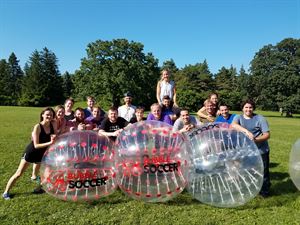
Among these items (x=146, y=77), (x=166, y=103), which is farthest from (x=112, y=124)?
(x=146, y=77)

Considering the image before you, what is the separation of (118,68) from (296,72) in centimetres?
2798

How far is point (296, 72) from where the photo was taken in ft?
153

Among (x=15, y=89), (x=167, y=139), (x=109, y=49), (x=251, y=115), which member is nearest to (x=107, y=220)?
(x=167, y=139)

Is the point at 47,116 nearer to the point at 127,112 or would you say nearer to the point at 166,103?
the point at 127,112

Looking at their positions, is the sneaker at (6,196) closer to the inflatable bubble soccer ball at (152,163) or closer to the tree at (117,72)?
the inflatable bubble soccer ball at (152,163)

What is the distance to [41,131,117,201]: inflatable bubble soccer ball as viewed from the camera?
15.0 ft

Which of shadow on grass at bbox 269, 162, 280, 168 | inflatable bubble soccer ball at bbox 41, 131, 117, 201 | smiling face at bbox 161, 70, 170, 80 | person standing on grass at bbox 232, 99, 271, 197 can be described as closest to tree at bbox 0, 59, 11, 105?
smiling face at bbox 161, 70, 170, 80

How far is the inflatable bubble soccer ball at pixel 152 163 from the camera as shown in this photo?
4.44 m

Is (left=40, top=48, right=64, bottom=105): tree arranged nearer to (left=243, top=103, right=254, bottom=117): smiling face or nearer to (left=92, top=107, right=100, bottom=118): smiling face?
(left=92, top=107, right=100, bottom=118): smiling face

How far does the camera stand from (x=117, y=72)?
46844 mm

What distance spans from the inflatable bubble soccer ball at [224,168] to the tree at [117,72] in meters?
40.1

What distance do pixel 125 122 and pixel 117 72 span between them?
1638 inches

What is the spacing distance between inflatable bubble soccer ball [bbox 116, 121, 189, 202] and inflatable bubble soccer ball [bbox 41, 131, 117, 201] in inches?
9.5

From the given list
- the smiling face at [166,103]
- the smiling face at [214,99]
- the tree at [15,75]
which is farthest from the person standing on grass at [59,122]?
the tree at [15,75]
